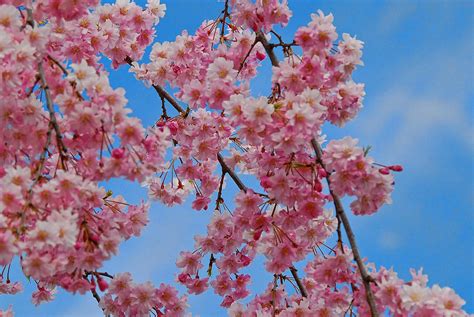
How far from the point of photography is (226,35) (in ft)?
18.0

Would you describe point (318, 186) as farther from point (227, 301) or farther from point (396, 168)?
point (227, 301)

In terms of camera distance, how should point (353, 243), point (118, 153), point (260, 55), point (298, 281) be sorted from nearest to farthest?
1. point (118, 153)
2. point (353, 243)
3. point (260, 55)
4. point (298, 281)

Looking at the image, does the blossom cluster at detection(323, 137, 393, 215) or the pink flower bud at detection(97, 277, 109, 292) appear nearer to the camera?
the pink flower bud at detection(97, 277, 109, 292)

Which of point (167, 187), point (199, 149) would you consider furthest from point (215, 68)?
point (167, 187)

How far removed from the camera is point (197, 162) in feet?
18.2

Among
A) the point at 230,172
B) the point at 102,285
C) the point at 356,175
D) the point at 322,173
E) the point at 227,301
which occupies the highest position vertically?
the point at 230,172

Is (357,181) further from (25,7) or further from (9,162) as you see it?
(25,7)

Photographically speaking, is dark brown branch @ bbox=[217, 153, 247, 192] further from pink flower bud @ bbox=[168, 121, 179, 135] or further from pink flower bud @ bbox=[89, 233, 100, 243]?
pink flower bud @ bbox=[89, 233, 100, 243]

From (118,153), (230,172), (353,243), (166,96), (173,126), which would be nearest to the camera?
(118,153)

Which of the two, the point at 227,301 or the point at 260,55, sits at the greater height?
the point at 260,55

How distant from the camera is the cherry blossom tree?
3320 mm

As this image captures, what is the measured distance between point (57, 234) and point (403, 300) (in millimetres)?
1768

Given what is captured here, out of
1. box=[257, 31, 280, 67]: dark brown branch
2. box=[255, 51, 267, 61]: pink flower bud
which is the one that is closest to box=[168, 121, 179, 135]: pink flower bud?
box=[255, 51, 267, 61]: pink flower bud

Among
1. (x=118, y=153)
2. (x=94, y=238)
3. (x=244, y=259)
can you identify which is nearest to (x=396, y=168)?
(x=118, y=153)
